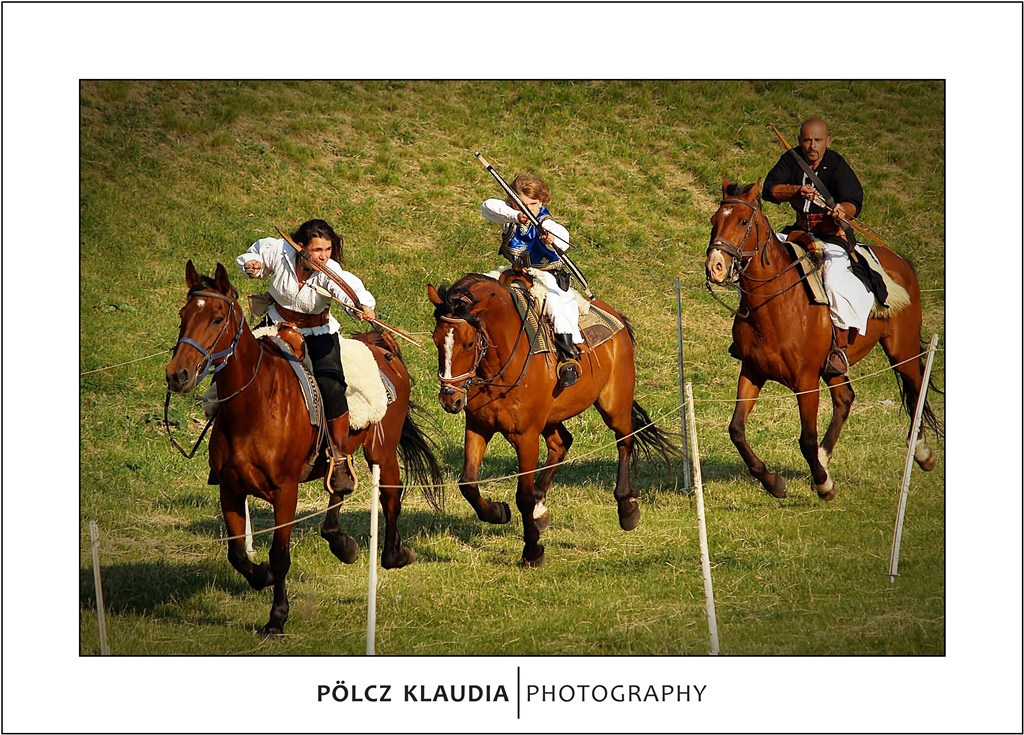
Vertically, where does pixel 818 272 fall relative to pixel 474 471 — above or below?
above

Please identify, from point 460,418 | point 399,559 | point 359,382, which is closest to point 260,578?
point 399,559

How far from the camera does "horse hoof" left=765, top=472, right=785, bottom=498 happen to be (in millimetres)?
12984

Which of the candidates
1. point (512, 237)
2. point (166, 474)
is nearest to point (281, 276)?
point (512, 237)

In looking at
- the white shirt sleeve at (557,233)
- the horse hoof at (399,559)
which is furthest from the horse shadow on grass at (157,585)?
the white shirt sleeve at (557,233)

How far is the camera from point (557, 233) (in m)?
11.6

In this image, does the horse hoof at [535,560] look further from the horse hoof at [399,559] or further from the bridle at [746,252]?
the bridle at [746,252]

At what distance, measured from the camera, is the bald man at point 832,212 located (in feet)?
42.1

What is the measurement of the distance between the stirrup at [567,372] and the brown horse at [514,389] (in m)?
0.07

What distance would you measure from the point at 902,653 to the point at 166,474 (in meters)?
9.04

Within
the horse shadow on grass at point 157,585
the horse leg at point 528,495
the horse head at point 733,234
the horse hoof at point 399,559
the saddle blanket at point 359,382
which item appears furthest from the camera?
the horse head at point 733,234

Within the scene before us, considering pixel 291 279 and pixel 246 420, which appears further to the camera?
pixel 291 279

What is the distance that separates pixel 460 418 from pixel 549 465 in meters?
5.70

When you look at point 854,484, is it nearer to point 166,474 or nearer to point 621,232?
point 166,474

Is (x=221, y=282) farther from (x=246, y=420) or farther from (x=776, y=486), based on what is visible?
(x=776, y=486)
